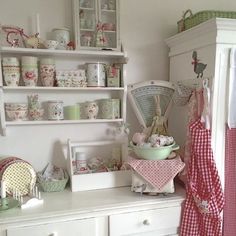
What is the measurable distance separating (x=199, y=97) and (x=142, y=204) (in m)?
0.61

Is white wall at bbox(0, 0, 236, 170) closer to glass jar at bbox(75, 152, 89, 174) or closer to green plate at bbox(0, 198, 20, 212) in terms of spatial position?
glass jar at bbox(75, 152, 89, 174)

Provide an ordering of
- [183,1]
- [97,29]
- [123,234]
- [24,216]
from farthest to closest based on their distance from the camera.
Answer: [183,1] < [97,29] < [123,234] < [24,216]

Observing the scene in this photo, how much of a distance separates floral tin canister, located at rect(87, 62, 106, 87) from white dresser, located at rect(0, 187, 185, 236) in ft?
1.97

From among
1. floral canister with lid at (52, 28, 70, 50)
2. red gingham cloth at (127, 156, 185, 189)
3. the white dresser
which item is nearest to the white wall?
floral canister with lid at (52, 28, 70, 50)

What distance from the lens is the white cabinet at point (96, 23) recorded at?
1563 millimetres

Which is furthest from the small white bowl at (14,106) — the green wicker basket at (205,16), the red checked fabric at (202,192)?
the green wicker basket at (205,16)

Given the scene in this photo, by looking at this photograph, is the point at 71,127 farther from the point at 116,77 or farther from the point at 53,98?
the point at 116,77

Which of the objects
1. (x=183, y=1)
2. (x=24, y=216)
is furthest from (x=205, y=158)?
(x=183, y=1)

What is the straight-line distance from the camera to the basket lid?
5.46ft

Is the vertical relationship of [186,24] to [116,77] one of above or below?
above

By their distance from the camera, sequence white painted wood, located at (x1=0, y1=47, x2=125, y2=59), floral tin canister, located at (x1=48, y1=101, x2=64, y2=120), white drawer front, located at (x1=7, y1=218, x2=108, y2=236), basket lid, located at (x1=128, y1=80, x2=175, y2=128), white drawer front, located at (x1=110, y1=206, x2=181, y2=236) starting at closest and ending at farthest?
1. white drawer front, located at (x1=7, y1=218, x2=108, y2=236)
2. white drawer front, located at (x1=110, y1=206, x2=181, y2=236)
3. white painted wood, located at (x1=0, y1=47, x2=125, y2=59)
4. floral tin canister, located at (x1=48, y1=101, x2=64, y2=120)
5. basket lid, located at (x1=128, y1=80, x2=175, y2=128)

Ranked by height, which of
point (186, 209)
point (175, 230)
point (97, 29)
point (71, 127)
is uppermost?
point (97, 29)

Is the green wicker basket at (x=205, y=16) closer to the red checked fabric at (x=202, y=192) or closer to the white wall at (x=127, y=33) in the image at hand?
the white wall at (x=127, y=33)

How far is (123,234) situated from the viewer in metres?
1.35
